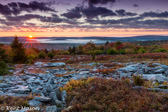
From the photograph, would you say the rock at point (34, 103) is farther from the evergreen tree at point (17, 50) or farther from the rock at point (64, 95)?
the evergreen tree at point (17, 50)

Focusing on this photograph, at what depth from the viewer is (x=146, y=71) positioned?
10.0 meters

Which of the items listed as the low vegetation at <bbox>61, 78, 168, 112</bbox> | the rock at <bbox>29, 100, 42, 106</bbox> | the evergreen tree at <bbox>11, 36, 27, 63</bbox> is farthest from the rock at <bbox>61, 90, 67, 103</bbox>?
the evergreen tree at <bbox>11, 36, 27, 63</bbox>

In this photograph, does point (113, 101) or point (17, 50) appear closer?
point (113, 101)

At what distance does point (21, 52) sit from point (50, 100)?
16618mm

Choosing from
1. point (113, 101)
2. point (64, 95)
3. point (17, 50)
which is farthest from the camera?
point (17, 50)

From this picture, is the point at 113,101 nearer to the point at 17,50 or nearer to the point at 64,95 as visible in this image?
the point at 64,95

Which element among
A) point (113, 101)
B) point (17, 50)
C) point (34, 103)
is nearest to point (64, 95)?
point (34, 103)

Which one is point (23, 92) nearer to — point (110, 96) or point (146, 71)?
point (110, 96)

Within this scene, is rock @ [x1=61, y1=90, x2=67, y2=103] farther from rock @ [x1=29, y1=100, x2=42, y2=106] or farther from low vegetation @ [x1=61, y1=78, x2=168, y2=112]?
rock @ [x1=29, y1=100, x2=42, y2=106]

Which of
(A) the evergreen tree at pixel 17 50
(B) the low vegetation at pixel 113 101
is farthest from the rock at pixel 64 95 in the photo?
(A) the evergreen tree at pixel 17 50

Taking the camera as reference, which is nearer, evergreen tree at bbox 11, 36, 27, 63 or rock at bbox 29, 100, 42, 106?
rock at bbox 29, 100, 42, 106

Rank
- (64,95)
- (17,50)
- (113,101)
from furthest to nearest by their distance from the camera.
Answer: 1. (17,50)
2. (64,95)
3. (113,101)

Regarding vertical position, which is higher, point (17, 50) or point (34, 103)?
point (17, 50)

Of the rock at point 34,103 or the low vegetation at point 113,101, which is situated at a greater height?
the low vegetation at point 113,101
